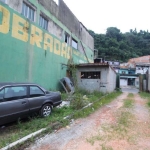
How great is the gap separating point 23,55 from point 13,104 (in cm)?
516

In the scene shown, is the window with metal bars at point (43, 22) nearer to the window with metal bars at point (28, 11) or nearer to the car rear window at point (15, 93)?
the window with metal bars at point (28, 11)

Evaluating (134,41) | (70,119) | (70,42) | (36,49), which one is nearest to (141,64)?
(134,41)

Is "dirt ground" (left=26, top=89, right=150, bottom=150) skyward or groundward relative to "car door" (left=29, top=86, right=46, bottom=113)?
groundward

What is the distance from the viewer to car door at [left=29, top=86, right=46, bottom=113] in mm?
6227

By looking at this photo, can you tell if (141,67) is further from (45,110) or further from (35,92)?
(35,92)

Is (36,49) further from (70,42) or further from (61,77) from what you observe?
(70,42)

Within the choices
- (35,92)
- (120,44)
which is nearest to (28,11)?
(35,92)

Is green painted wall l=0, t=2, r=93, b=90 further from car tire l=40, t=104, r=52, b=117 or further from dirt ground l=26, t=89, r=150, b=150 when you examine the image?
dirt ground l=26, t=89, r=150, b=150

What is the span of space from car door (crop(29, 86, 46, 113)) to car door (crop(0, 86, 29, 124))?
249 mm

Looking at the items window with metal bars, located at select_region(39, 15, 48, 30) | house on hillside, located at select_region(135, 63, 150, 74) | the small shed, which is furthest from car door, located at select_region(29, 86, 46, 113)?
house on hillside, located at select_region(135, 63, 150, 74)

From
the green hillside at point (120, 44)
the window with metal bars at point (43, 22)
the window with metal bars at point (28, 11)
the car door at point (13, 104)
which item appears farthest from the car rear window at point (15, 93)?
the green hillside at point (120, 44)

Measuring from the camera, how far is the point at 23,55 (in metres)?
10.0

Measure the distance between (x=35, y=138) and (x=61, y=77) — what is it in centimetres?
1075

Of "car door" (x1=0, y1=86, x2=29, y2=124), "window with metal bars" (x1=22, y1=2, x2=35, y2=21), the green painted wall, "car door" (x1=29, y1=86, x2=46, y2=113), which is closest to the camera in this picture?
"car door" (x1=0, y1=86, x2=29, y2=124)
